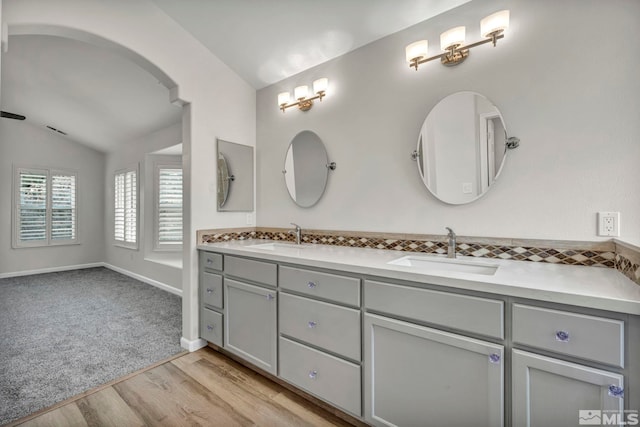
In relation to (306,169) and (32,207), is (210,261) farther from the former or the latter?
(32,207)

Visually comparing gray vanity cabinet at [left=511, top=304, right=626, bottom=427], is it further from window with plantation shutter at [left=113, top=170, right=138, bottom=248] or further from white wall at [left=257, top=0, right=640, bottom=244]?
window with plantation shutter at [left=113, top=170, right=138, bottom=248]

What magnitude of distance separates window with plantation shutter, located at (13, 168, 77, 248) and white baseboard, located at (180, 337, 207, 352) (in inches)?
198

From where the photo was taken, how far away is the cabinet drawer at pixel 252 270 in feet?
6.48

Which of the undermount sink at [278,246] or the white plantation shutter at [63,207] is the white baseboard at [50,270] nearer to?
→ the white plantation shutter at [63,207]

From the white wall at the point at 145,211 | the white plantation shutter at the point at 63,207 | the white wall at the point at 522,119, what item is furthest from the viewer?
the white plantation shutter at the point at 63,207

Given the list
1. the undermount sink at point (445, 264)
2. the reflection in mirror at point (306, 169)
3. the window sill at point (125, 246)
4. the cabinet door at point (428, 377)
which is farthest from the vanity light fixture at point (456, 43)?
the window sill at point (125, 246)

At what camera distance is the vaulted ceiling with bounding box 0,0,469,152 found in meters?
2.06

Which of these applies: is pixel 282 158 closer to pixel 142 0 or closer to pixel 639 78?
pixel 142 0

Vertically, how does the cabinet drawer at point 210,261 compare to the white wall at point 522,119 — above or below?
below

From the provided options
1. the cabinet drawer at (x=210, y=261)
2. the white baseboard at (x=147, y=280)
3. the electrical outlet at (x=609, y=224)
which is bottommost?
the white baseboard at (x=147, y=280)

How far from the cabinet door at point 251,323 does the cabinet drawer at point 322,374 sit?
127 millimetres

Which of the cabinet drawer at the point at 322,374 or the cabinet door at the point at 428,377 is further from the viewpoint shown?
the cabinet drawer at the point at 322,374

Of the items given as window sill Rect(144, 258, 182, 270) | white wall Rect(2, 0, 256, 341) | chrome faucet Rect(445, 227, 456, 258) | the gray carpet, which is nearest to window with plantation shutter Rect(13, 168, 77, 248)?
the gray carpet

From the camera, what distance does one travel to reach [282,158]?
9.30ft
